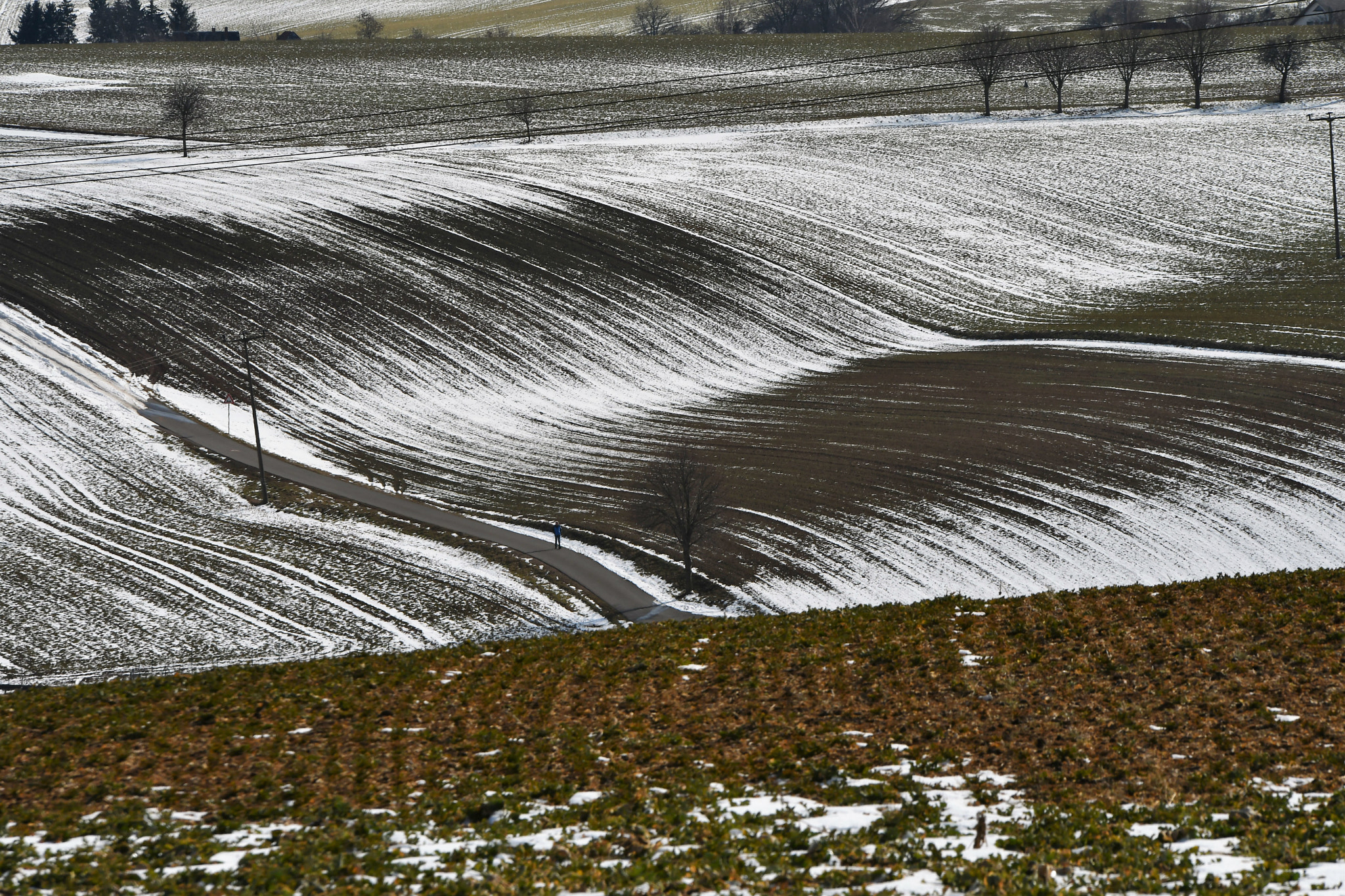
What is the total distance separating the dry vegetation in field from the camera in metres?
12.2

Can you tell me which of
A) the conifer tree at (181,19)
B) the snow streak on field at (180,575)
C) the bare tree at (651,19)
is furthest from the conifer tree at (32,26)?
the snow streak on field at (180,575)

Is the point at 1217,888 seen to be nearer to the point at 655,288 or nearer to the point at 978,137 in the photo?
the point at 655,288

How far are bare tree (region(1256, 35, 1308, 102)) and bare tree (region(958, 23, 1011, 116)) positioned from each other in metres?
20.8

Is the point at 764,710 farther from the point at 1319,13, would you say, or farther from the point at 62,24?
the point at 62,24

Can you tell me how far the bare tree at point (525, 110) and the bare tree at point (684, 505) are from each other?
54996mm

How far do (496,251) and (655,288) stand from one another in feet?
32.6

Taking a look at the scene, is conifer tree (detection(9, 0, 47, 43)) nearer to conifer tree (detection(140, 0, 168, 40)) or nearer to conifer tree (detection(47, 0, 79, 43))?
conifer tree (detection(47, 0, 79, 43))

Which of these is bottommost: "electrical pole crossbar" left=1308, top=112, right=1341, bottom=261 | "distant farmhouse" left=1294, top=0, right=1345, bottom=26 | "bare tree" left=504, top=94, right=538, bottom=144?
"electrical pole crossbar" left=1308, top=112, right=1341, bottom=261

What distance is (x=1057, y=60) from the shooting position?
93062mm

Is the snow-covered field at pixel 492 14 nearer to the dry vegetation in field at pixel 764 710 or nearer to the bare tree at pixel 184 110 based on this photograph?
the bare tree at pixel 184 110

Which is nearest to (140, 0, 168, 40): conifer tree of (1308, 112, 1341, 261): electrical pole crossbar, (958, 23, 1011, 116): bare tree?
(958, 23, 1011, 116): bare tree

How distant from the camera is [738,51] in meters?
116

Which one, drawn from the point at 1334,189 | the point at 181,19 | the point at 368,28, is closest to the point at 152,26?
the point at 181,19

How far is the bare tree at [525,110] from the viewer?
87.4 meters
